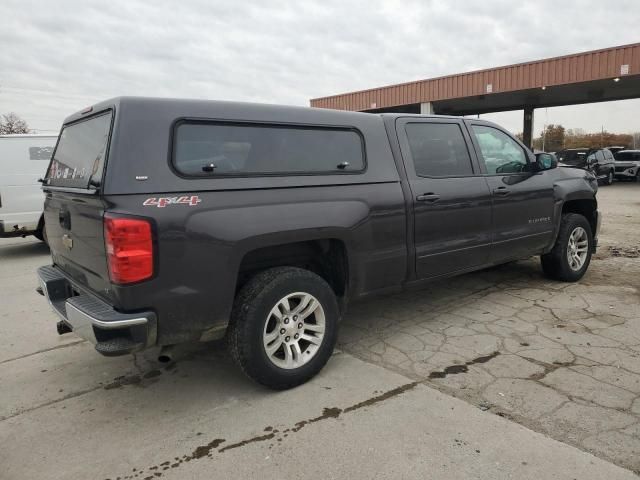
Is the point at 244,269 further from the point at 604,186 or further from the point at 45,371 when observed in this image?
the point at 604,186

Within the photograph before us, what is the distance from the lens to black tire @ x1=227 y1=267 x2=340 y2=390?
2910 mm

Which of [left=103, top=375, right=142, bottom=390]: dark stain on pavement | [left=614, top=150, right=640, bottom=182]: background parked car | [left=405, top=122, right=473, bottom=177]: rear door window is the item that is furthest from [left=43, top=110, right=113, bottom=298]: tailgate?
[left=614, top=150, right=640, bottom=182]: background parked car

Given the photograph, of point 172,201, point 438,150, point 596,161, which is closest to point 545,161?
point 438,150

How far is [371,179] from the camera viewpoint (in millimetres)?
3549

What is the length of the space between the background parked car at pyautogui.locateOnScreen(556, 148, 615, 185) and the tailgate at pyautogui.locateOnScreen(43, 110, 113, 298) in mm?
22173

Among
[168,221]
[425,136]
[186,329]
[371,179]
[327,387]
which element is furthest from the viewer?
[425,136]

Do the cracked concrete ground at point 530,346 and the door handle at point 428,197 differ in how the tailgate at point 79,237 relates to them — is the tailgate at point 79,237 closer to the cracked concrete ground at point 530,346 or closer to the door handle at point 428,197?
the cracked concrete ground at point 530,346

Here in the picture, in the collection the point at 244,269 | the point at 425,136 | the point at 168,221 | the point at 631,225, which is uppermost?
the point at 425,136

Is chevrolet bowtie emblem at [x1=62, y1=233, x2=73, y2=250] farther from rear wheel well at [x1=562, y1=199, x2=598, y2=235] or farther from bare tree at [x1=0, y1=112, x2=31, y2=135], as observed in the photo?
bare tree at [x1=0, y1=112, x2=31, y2=135]

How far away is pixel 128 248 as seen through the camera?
2494mm

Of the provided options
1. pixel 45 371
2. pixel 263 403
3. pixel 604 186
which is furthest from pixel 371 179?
pixel 604 186

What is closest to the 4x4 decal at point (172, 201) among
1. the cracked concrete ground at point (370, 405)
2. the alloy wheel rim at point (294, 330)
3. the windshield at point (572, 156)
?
the alloy wheel rim at point (294, 330)

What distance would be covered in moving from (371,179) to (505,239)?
184 centimetres

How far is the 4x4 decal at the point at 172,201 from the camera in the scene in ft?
8.38
